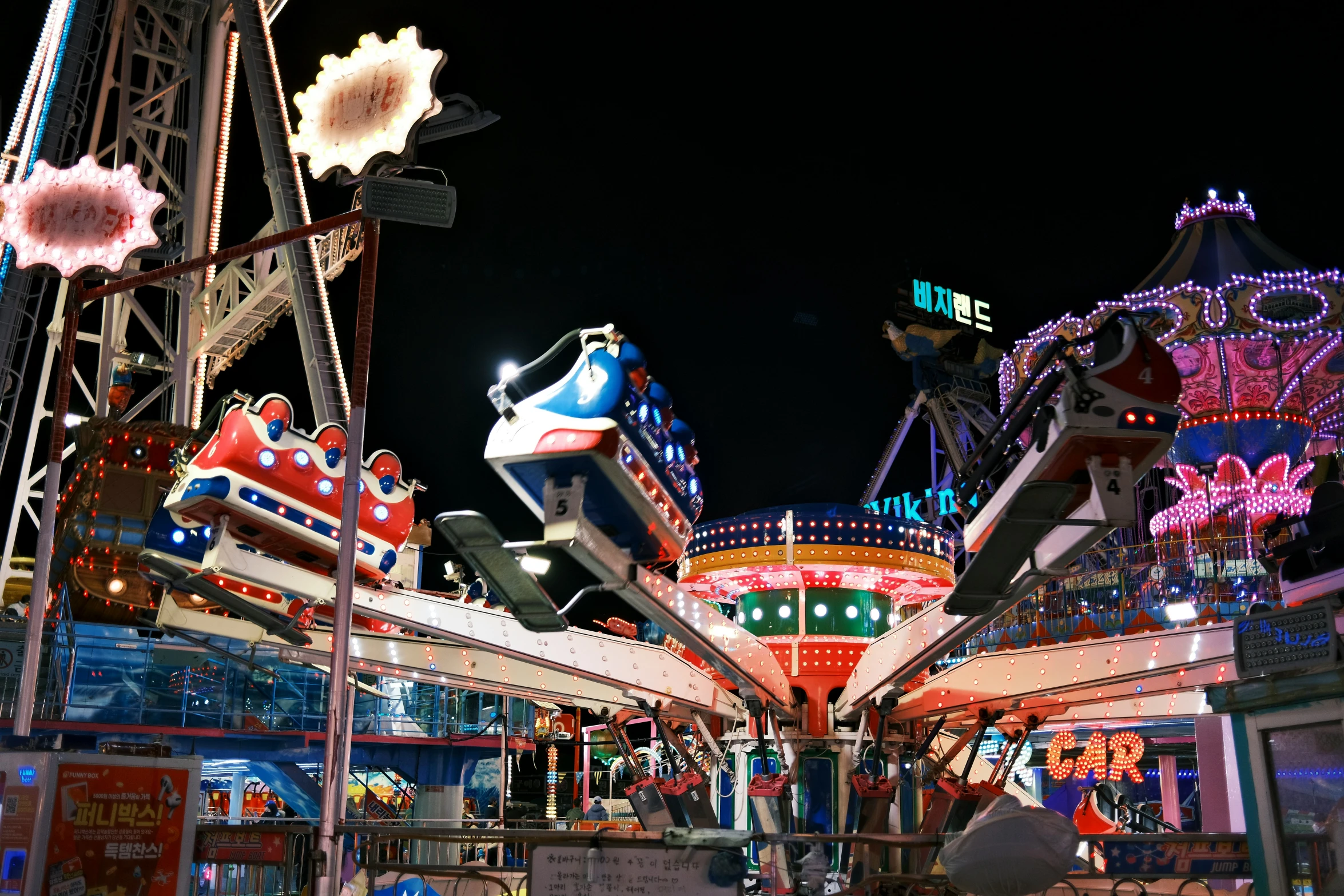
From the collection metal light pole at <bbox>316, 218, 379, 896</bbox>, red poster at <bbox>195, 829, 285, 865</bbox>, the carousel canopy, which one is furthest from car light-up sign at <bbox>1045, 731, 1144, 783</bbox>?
red poster at <bbox>195, 829, 285, 865</bbox>

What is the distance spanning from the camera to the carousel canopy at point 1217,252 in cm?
2350

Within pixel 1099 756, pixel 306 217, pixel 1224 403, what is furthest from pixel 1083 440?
pixel 1224 403

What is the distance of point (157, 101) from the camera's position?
26.6m

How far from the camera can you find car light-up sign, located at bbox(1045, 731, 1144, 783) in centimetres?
1750

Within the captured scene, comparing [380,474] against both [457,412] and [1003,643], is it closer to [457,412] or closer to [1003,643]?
[1003,643]

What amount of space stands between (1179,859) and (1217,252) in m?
18.6

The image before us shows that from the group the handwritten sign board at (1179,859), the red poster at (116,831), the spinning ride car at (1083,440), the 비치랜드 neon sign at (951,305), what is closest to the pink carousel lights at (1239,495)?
the handwritten sign board at (1179,859)

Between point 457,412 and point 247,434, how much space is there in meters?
25.5

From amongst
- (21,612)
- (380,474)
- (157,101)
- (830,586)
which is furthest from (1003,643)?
(157,101)

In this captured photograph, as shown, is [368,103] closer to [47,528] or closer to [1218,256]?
[47,528]

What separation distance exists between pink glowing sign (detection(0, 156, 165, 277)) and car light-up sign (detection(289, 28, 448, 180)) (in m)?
2.33

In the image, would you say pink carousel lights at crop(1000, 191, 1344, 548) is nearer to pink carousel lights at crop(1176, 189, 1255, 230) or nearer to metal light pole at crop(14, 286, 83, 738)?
pink carousel lights at crop(1176, 189, 1255, 230)

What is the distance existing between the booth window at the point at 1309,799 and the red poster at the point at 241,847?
22.9 ft

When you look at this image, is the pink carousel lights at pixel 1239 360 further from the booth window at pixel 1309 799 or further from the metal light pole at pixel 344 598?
the metal light pole at pixel 344 598
